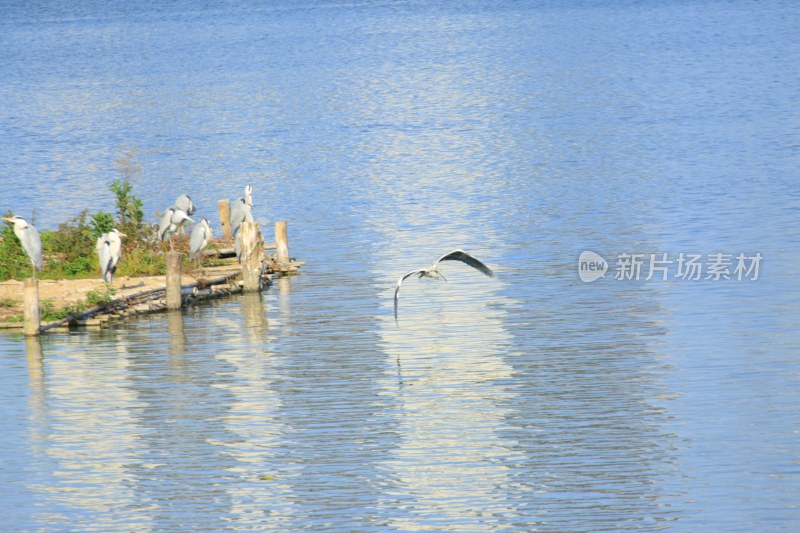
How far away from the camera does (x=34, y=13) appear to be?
440 feet

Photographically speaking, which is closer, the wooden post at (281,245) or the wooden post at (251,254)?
the wooden post at (251,254)

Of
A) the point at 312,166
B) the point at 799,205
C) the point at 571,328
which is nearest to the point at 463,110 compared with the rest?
the point at 312,166

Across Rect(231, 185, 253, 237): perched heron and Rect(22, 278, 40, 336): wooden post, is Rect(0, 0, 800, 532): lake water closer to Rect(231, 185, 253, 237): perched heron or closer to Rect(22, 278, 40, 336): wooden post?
Rect(22, 278, 40, 336): wooden post

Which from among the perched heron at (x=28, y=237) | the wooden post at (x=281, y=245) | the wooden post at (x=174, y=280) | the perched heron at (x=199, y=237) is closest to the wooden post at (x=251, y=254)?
the perched heron at (x=199, y=237)

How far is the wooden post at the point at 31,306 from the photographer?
22109 mm

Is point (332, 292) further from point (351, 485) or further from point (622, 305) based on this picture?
point (351, 485)

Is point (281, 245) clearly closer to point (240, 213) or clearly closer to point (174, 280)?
point (240, 213)

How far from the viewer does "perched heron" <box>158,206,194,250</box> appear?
1065 inches

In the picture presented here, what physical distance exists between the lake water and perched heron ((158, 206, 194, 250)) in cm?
237

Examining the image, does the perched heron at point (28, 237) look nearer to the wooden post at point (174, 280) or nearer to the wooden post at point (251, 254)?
the wooden post at point (174, 280)

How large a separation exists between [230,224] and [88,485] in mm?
12781

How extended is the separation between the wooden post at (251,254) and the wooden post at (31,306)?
4.30 metres

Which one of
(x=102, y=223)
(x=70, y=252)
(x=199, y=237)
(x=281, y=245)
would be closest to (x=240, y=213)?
(x=281, y=245)

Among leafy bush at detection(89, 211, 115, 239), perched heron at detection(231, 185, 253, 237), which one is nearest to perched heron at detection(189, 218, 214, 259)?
perched heron at detection(231, 185, 253, 237)
